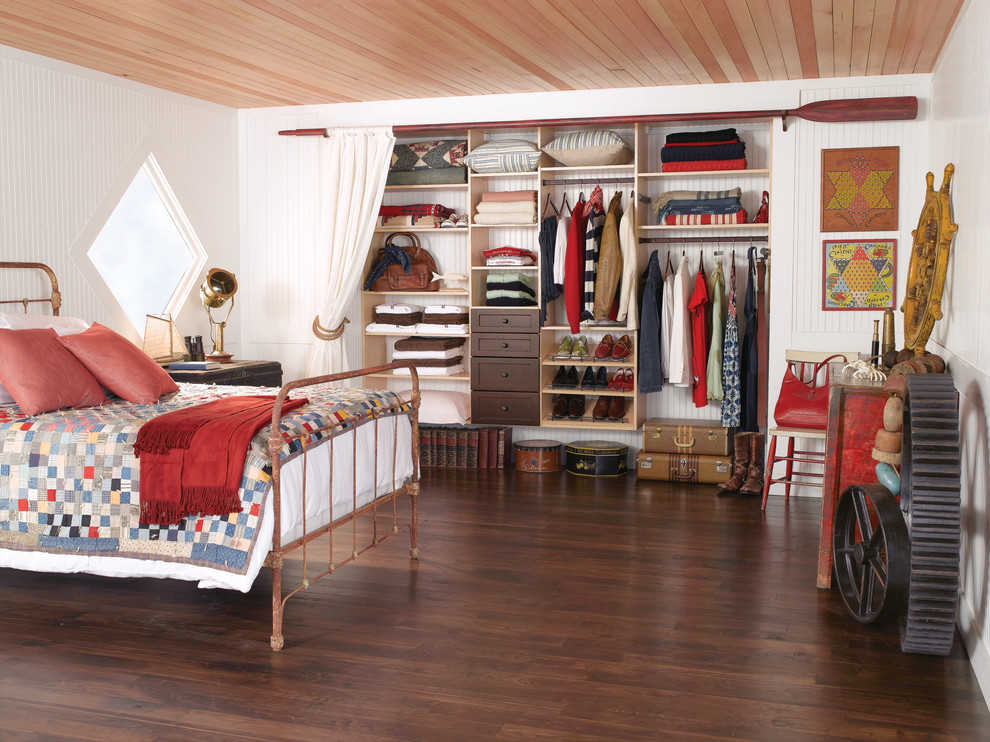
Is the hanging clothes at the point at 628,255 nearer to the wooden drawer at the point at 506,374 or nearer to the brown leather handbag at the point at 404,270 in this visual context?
the wooden drawer at the point at 506,374

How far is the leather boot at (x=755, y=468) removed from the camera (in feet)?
18.6

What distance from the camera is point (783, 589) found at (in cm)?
388

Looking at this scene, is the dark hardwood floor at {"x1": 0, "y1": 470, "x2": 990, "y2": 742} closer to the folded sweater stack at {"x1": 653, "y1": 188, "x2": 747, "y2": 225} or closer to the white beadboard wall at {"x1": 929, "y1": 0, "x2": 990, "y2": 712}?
the white beadboard wall at {"x1": 929, "y1": 0, "x2": 990, "y2": 712}

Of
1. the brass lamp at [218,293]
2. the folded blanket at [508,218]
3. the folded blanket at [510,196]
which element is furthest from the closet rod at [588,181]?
the brass lamp at [218,293]

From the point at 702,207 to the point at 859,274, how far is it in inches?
41.5

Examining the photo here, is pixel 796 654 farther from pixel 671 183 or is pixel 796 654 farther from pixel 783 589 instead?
pixel 671 183

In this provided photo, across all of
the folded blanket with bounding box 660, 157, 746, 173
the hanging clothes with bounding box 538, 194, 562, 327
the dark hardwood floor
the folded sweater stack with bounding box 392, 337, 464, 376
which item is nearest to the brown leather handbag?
the folded sweater stack with bounding box 392, 337, 464, 376

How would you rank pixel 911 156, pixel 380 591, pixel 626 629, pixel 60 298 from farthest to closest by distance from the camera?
pixel 911 156 < pixel 60 298 < pixel 380 591 < pixel 626 629

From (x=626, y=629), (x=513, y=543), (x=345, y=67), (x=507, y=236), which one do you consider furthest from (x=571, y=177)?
Answer: (x=626, y=629)

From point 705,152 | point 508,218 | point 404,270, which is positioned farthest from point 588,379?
point 705,152

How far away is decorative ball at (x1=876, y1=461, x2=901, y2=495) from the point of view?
136 inches

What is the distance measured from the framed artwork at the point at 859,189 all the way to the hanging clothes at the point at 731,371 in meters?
0.79

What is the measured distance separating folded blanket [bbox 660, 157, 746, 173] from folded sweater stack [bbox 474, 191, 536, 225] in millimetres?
924

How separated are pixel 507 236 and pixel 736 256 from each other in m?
1.63
